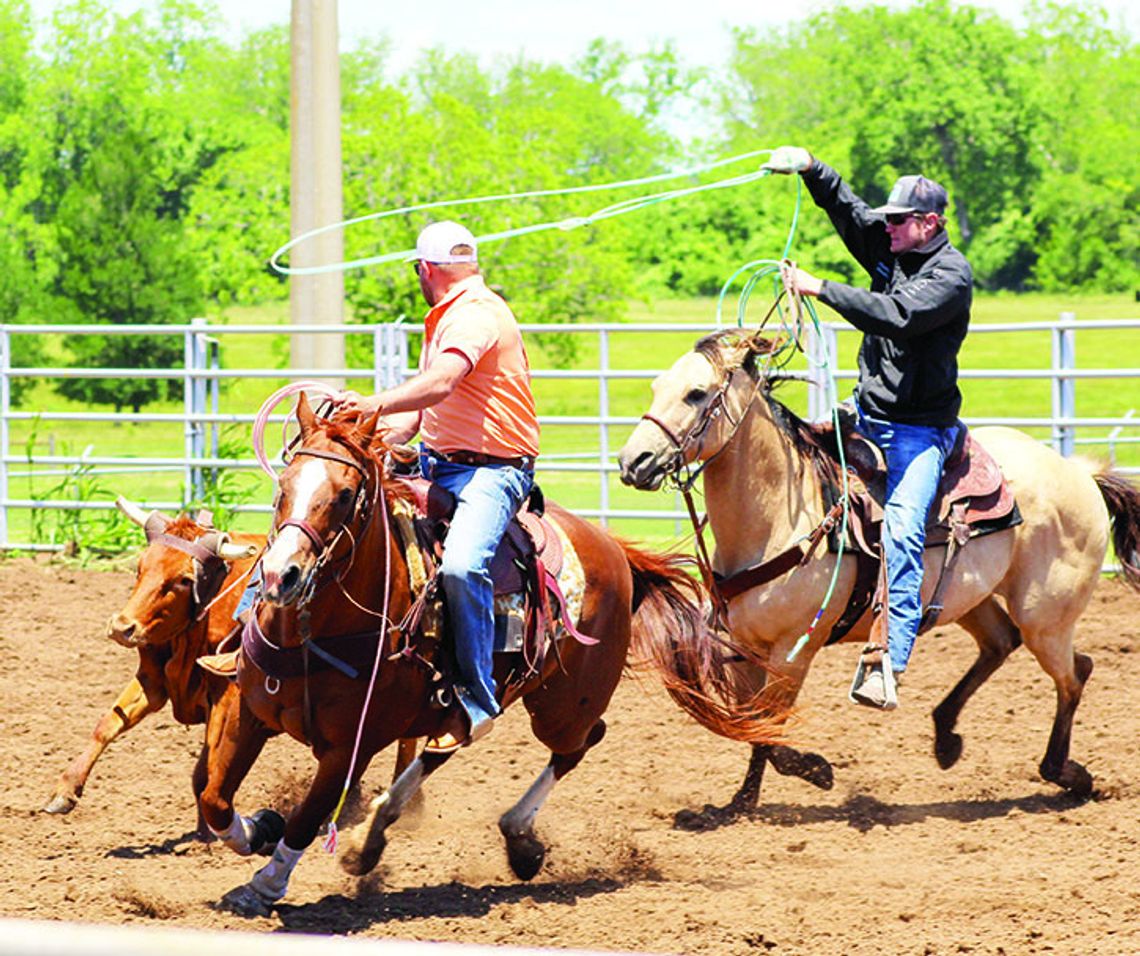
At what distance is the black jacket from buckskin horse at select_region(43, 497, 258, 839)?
2.27 m

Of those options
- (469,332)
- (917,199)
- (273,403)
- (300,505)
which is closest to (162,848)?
(273,403)

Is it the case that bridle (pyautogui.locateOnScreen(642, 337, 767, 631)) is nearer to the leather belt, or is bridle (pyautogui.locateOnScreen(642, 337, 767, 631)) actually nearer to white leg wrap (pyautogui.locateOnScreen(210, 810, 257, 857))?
the leather belt

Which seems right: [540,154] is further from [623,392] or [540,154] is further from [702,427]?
[702,427]

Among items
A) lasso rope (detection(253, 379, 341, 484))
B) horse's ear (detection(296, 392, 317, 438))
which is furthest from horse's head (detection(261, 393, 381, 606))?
lasso rope (detection(253, 379, 341, 484))

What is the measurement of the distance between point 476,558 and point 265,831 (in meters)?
1.13

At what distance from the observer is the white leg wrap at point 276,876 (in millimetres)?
4926

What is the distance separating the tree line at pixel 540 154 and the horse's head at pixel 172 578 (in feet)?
72.5

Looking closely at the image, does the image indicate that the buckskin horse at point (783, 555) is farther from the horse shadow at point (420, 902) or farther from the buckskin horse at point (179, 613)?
the buckskin horse at point (179, 613)

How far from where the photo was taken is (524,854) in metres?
5.59

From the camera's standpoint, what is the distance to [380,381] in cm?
1180

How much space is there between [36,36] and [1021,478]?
54016mm

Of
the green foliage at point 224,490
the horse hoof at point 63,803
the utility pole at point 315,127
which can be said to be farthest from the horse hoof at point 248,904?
the utility pole at point 315,127

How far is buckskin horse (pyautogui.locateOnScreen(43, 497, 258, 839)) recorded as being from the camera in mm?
5910

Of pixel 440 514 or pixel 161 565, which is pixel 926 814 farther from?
pixel 161 565
